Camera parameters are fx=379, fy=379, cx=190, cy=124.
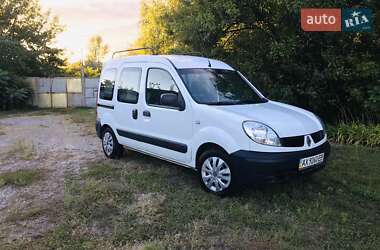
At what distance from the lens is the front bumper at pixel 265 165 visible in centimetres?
421

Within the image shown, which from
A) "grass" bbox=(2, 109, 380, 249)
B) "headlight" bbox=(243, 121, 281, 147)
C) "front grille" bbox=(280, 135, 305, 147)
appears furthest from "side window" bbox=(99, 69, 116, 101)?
"front grille" bbox=(280, 135, 305, 147)

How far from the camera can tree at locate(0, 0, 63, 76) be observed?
58.2ft

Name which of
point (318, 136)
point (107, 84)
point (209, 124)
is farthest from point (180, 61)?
point (318, 136)

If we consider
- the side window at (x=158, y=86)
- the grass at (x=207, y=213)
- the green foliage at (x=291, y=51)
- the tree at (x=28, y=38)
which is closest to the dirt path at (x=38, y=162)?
the grass at (x=207, y=213)

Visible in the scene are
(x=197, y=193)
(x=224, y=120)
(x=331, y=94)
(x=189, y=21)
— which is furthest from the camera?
(x=189, y=21)

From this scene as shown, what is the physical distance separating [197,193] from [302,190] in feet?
4.46

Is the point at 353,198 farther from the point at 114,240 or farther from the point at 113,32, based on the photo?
the point at 113,32

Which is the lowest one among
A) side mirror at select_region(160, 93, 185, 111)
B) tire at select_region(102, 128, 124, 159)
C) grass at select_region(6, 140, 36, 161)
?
grass at select_region(6, 140, 36, 161)

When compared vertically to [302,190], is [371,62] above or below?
above

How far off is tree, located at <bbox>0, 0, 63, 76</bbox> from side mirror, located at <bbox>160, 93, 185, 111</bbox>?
1476 cm

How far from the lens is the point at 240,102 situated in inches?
203

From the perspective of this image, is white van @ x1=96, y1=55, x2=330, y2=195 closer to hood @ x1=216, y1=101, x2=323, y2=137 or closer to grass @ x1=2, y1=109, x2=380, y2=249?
hood @ x1=216, y1=101, x2=323, y2=137

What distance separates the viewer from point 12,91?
53.9 ft

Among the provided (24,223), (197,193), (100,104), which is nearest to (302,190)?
(197,193)
